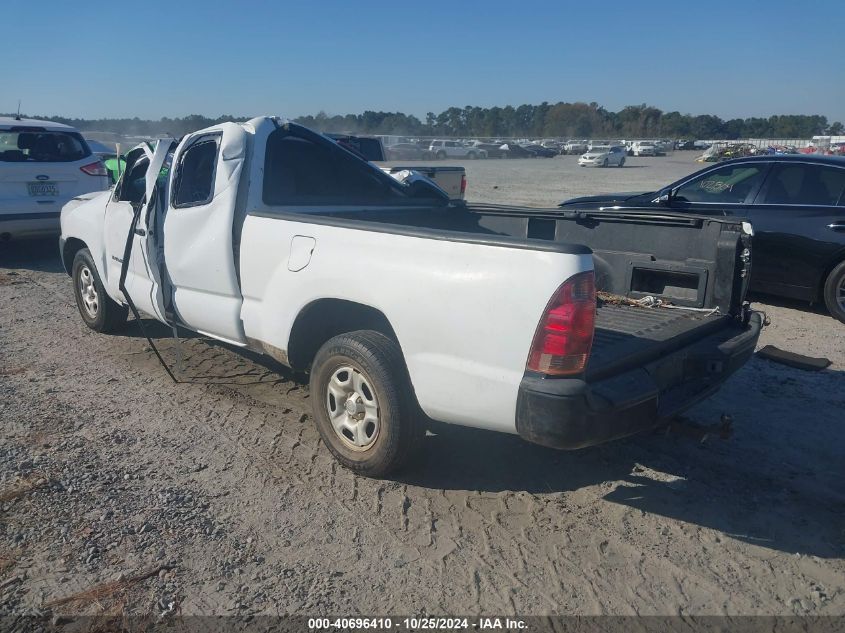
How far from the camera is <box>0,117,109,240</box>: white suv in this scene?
10.1m

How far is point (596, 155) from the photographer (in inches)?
1959

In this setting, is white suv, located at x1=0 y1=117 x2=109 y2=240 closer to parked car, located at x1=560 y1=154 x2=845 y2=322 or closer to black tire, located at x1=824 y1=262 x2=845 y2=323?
parked car, located at x1=560 y1=154 x2=845 y2=322

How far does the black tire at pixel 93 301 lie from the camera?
22.2 feet

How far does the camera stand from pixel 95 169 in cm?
1091

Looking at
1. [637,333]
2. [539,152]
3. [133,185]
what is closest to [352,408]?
[637,333]

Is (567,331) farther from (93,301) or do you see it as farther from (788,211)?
(788,211)

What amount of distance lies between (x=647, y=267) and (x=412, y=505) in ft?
7.56

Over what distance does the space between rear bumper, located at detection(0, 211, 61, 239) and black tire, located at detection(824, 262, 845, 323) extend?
32.0ft

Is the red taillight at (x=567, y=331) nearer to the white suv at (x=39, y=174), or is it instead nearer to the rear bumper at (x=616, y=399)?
the rear bumper at (x=616, y=399)

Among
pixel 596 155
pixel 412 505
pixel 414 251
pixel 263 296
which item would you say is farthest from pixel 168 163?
pixel 596 155

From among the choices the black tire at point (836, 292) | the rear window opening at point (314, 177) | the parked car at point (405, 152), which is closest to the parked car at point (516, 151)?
the parked car at point (405, 152)

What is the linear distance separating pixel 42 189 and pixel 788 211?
377 inches

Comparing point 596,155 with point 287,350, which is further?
point 596,155

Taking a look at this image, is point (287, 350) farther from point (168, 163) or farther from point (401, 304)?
point (168, 163)
